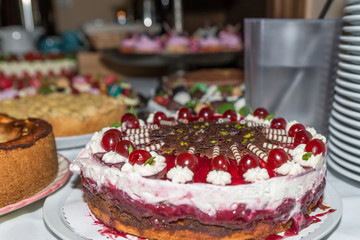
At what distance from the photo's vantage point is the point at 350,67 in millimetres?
1271

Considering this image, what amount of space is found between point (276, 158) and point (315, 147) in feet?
0.50

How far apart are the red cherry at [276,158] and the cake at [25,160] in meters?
0.76

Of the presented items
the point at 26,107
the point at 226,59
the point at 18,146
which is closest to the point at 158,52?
the point at 226,59

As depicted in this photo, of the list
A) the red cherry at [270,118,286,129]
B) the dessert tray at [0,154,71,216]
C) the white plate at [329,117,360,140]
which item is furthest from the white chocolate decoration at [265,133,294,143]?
the dessert tray at [0,154,71,216]

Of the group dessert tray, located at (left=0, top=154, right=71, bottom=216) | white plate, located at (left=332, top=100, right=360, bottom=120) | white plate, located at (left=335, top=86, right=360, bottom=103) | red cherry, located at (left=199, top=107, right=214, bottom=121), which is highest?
white plate, located at (left=335, top=86, right=360, bottom=103)

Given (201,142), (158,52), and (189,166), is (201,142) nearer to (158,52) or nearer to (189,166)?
(189,166)

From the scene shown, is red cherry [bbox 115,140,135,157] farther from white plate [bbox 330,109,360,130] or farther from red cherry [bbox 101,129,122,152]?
white plate [bbox 330,109,360,130]

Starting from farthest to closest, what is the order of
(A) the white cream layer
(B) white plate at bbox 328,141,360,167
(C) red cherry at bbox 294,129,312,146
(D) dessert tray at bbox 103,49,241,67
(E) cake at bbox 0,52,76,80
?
(E) cake at bbox 0,52,76,80 < (D) dessert tray at bbox 103,49,241,67 < (B) white plate at bbox 328,141,360,167 < (C) red cherry at bbox 294,129,312,146 < (A) the white cream layer

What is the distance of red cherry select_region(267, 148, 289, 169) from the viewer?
106 cm

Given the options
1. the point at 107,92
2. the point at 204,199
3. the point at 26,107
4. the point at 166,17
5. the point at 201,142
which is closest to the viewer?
the point at 204,199

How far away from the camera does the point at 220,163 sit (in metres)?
1.03

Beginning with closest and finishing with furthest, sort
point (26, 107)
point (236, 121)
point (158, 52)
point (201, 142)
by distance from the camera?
1. point (201, 142)
2. point (236, 121)
3. point (26, 107)
4. point (158, 52)

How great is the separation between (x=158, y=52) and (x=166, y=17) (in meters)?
2.27

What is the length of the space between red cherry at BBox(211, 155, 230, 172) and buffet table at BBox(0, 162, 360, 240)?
0.38 meters
